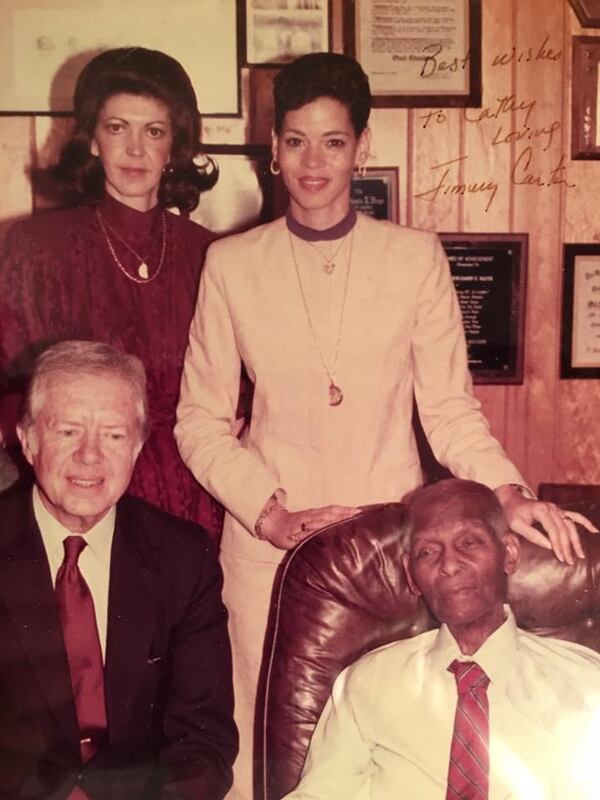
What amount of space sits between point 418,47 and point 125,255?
71cm

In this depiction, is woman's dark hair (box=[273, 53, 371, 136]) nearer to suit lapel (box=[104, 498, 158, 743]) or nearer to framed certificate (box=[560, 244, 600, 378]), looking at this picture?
framed certificate (box=[560, 244, 600, 378])

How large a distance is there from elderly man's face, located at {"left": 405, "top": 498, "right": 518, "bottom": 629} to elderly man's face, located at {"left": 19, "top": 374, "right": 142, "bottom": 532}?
20.7 inches

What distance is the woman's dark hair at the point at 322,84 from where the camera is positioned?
6.17ft

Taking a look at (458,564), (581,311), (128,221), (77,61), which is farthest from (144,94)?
(458,564)

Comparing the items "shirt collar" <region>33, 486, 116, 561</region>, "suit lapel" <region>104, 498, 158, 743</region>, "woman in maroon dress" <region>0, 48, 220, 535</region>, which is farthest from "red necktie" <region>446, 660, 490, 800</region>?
"woman in maroon dress" <region>0, 48, 220, 535</region>

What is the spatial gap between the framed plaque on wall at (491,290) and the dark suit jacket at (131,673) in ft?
2.40

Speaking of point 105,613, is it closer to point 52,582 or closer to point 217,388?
point 52,582

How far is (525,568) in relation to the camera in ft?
5.65

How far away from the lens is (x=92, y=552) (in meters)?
1.80

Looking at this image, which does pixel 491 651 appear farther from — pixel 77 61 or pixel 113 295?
pixel 77 61

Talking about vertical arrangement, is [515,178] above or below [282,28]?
below

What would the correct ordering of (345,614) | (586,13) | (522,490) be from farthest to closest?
1. (586,13)
2. (522,490)
3. (345,614)

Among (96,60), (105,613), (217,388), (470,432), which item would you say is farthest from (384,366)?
(96,60)

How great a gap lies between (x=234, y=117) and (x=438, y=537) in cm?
97
